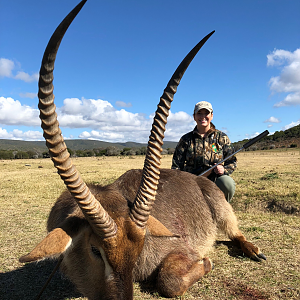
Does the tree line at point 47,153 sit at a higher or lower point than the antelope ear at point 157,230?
higher

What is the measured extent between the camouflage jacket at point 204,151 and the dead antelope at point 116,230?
284 centimetres

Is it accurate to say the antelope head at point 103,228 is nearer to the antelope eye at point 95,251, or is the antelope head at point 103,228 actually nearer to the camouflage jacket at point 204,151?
the antelope eye at point 95,251

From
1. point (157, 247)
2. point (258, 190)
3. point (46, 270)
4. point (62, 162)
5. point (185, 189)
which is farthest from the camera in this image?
point (258, 190)

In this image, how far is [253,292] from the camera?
13.8 feet

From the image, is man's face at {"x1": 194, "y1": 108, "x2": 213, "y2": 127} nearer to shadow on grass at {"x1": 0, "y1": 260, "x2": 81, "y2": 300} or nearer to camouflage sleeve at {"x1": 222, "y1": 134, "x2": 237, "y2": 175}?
camouflage sleeve at {"x1": 222, "y1": 134, "x2": 237, "y2": 175}

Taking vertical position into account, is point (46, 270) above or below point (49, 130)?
below

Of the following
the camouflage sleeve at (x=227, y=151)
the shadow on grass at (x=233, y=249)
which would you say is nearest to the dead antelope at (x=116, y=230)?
the shadow on grass at (x=233, y=249)

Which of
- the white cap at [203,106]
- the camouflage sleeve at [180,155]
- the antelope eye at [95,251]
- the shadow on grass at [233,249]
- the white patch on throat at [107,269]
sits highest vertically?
the white cap at [203,106]

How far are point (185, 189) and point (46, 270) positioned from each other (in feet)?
10.5

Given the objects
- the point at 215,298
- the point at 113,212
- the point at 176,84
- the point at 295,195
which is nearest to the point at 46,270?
the point at 113,212

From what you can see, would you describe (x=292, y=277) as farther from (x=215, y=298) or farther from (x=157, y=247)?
(x=157, y=247)

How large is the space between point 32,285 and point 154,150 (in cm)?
330

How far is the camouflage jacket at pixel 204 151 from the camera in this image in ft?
25.6

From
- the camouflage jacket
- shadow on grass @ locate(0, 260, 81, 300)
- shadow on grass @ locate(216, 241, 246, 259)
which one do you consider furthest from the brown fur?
the camouflage jacket
